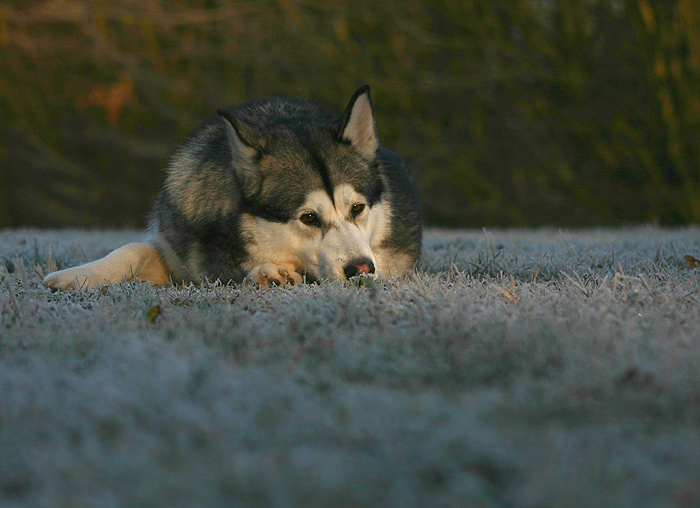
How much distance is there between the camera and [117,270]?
3371mm

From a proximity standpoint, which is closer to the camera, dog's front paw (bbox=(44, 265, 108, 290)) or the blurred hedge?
dog's front paw (bbox=(44, 265, 108, 290))

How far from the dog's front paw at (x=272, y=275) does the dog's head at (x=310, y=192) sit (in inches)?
3.9

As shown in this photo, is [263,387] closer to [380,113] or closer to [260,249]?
[260,249]

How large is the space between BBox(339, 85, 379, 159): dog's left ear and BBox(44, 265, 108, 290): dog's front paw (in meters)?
1.45

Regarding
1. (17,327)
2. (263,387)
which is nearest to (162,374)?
(263,387)

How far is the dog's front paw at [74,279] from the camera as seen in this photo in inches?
119

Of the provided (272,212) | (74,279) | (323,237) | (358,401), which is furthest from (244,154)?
(358,401)

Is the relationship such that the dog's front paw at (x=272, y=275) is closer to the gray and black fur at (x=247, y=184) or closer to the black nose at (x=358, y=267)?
the gray and black fur at (x=247, y=184)

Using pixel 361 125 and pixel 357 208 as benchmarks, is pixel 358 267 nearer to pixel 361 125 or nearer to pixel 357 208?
pixel 357 208

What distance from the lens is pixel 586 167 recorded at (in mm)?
9734

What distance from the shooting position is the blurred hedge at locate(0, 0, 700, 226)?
30.1ft

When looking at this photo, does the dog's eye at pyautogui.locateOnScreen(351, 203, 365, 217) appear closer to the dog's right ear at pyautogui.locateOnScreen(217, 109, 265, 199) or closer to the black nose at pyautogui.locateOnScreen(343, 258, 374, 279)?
the black nose at pyautogui.locateOnScreen(343, 258, 374, 279)

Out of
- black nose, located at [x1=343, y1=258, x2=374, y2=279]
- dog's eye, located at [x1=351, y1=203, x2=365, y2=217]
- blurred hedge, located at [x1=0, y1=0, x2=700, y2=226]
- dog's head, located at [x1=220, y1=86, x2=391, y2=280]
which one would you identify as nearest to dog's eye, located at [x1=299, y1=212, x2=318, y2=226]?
dog's head, located at [x1=220, y1=86, x2=391, y2=280]

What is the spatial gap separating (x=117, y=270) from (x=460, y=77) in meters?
7.23
